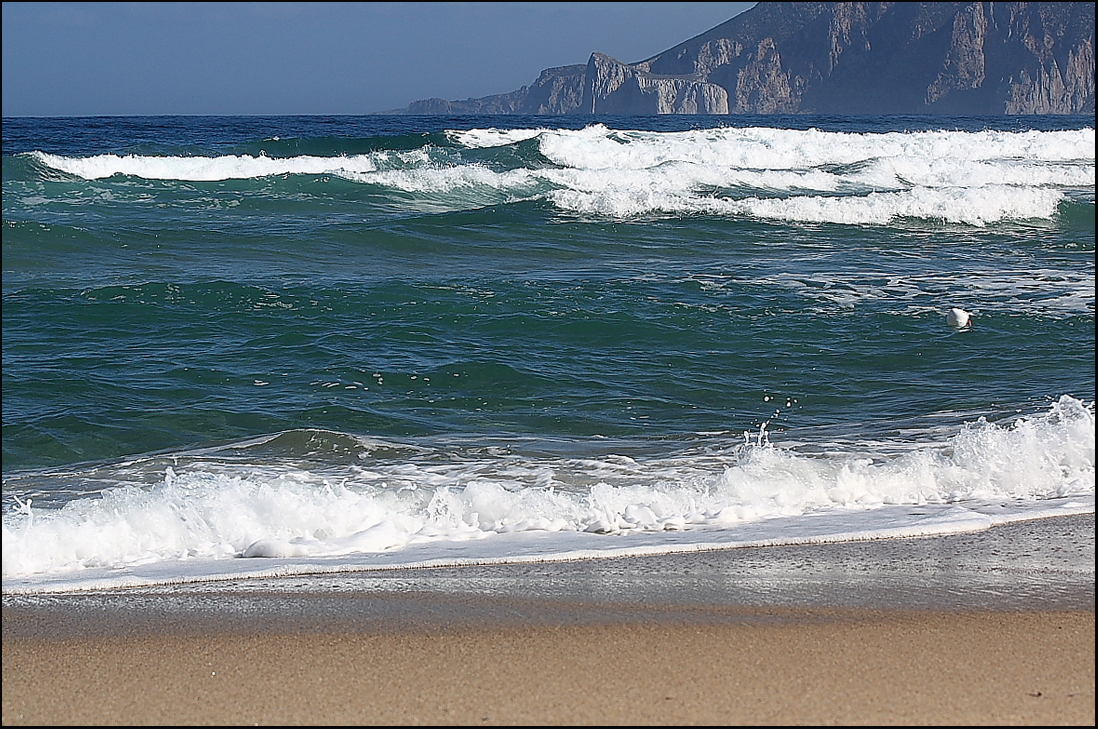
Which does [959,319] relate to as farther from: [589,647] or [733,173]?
[733,173]

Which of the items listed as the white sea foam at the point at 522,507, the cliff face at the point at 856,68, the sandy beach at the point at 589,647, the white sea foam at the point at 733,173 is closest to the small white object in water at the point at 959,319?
the white sea foam at the point at 522,507

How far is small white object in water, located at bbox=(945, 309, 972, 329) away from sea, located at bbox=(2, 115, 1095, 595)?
0.03 metres

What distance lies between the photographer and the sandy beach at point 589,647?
2393mm

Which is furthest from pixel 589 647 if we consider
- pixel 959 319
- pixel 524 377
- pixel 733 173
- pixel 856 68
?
pixel 856 68

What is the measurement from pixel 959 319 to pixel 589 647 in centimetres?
636

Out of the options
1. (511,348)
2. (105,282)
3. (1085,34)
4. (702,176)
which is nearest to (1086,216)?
(702,176)

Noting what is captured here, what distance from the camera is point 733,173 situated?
19422 millimetres

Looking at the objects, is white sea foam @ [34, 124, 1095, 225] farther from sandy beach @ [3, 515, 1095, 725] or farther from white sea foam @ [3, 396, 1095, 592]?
sandy beach @ [3, 515, 1095, 725]

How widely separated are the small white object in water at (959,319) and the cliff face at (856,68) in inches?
4341

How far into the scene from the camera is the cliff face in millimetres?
131500

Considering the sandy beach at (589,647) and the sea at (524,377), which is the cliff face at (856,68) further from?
the sandy beach at (589,647)

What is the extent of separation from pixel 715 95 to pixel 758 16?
3949cm

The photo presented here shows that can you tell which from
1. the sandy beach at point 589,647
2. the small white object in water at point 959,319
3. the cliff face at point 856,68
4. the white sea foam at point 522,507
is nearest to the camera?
the sandy beach at point 589,647

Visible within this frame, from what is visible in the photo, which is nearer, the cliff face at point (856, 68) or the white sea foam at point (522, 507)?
the white sea foam at point (522, 507)
